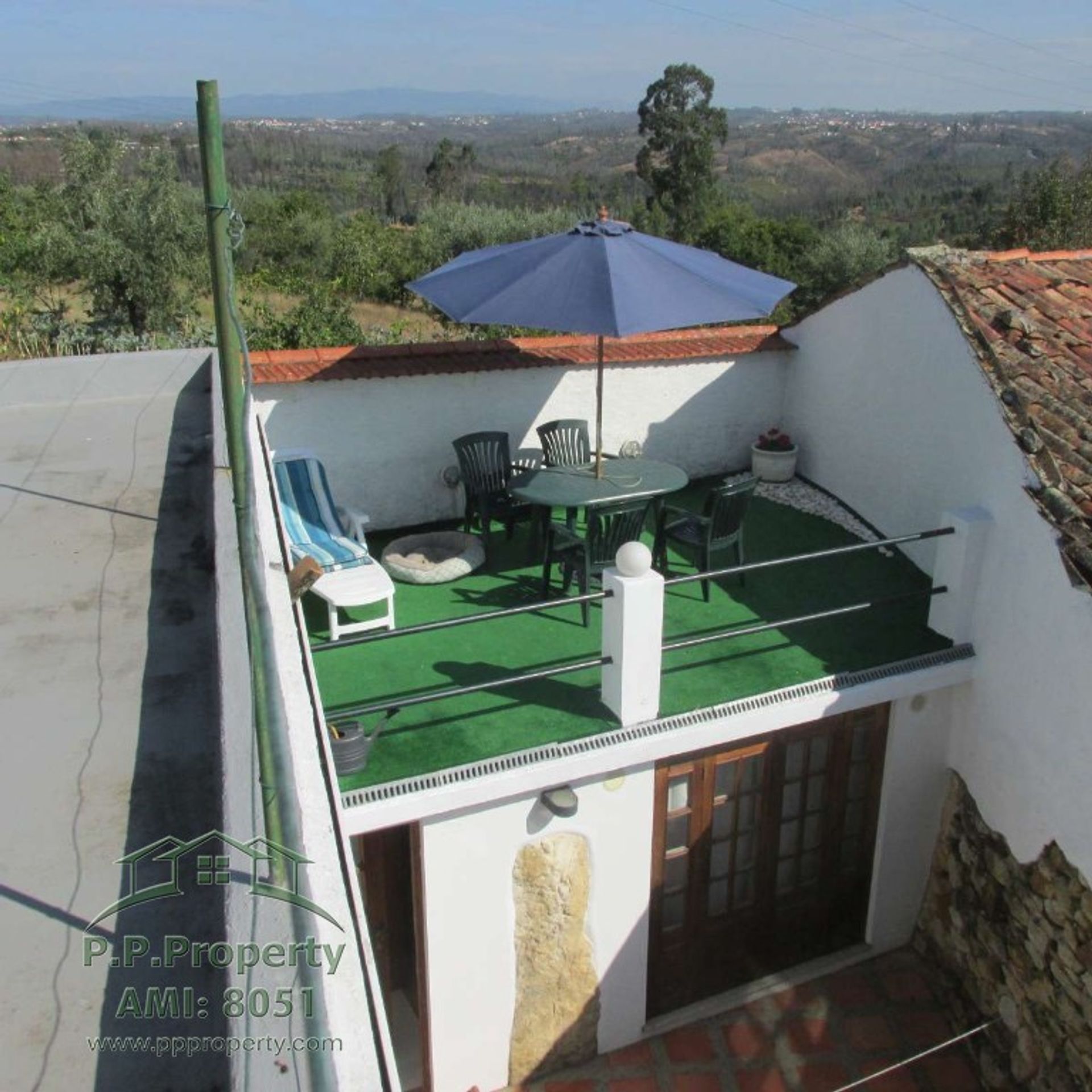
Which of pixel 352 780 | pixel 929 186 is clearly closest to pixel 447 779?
pixel 352 780

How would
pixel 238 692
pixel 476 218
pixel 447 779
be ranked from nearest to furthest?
pixel 238 692, pixel 447 779, pixel 476 218

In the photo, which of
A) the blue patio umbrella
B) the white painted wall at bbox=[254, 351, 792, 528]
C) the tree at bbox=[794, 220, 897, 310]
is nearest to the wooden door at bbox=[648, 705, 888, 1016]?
the blue patio umbrella

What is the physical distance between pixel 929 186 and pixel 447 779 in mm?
110243

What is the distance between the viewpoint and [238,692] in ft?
11.1

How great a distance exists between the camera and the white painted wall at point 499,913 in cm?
633

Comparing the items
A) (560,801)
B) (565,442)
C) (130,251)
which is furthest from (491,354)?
(130,251)

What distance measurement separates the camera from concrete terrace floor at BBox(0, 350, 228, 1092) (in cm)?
247

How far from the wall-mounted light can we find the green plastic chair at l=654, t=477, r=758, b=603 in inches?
97.0

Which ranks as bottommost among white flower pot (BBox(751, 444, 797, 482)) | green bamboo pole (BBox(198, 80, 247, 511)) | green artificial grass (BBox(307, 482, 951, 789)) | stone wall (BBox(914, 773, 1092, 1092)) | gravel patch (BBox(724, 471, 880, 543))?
stone wall (BBox(914, 773, 1092, 1092))

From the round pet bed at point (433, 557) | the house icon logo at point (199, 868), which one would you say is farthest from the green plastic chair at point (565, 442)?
the house icon logo at point (199, 868)

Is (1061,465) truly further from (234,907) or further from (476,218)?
(476,218)

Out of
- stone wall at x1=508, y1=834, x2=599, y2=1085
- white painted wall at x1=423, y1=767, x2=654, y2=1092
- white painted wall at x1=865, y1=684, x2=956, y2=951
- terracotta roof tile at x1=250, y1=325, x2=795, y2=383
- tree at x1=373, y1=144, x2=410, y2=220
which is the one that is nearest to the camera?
white painted wall at x1=423, y1=767, x2=654, y2=1092

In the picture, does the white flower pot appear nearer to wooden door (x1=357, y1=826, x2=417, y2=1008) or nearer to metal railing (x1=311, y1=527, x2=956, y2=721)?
metal railing (x1=311, y1=527, x2=956, y2=721)

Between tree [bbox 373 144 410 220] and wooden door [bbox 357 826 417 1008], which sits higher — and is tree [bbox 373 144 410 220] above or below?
above
